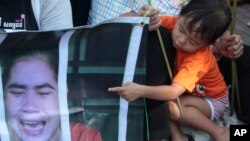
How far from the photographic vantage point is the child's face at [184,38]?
172cm

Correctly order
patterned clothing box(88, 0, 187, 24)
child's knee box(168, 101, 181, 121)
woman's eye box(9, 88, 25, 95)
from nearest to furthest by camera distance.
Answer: woman's eye box(9, 88, 25, 95) → child's knee box(168, 101, 181, 121) → patterned clothing box(88, 0, 187, 24)

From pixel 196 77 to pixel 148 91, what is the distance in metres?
0.25

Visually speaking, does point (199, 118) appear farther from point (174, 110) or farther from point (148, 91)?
point (148, 91)

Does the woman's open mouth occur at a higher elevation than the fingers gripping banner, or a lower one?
lower

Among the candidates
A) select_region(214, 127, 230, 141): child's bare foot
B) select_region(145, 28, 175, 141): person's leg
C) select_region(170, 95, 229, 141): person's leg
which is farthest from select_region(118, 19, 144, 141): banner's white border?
select_region(214, 127, 230, 141): child's bare foot

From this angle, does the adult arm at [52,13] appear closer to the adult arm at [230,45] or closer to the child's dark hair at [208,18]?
the child's dark hair at [208,18]

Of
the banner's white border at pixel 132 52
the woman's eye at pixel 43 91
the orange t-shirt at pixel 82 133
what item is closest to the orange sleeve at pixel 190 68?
the banner's white border at pixel 132 52

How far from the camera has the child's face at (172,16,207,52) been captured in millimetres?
1717

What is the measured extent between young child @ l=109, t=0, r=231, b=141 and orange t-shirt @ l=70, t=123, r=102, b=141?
151 mm

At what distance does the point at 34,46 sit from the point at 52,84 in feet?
0.41

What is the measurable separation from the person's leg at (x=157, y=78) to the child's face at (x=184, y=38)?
3cm

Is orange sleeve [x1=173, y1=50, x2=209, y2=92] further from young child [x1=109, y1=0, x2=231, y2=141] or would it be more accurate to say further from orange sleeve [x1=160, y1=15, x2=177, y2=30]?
orange sleeve [x1=160, y1=15, x2=177, y2=30]

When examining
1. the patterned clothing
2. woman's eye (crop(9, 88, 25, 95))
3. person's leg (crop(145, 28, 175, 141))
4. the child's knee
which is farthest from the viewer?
the patterned clothing

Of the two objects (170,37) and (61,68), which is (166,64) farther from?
(61,68)
